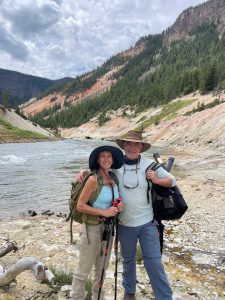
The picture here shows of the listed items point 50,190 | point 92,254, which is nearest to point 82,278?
point 92,254

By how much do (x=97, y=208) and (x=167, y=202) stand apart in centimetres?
118

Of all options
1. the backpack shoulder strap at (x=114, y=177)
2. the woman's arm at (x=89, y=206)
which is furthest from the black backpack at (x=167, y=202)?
the woman's arm at (x=89, y=206)

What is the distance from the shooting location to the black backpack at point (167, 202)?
6.13 metres

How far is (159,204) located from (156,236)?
1.81 feet

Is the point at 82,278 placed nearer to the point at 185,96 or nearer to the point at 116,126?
the point at 185,96

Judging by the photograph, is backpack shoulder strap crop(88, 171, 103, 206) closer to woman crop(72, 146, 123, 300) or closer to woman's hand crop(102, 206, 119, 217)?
woman crop(72, 146, 123, 300)

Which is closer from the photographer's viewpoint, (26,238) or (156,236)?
(156,236)

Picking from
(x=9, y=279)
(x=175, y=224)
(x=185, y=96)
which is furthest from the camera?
(x=185, y=96)

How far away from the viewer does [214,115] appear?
6141 centimetres

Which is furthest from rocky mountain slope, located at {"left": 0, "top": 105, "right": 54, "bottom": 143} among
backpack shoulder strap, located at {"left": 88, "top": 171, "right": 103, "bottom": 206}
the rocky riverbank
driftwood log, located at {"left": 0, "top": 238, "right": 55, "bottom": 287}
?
backpack shoulder strap, located at {"left": 88, "top": 171, "right": 103, "bottom": 206}

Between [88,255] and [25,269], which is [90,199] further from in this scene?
[25,269]

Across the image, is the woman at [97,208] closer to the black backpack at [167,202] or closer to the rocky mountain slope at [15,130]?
the black backpack at [167,202]

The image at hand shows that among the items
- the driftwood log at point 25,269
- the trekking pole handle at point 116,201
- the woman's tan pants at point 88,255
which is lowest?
the driftwood log at point 25,269

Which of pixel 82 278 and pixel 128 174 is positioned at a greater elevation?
pixel 128 174
